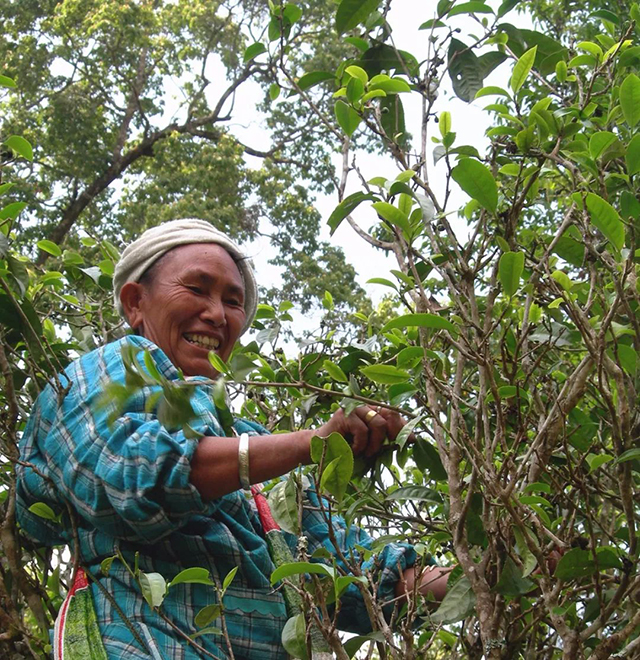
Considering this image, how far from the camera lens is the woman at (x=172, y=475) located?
1.52 metres

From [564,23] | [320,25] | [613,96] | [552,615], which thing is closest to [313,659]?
[552,615]

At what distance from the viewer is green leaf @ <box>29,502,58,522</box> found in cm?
170

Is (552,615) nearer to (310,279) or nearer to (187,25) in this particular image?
(310,279)

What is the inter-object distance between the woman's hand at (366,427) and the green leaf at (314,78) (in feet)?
2.98

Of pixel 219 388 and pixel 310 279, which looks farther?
pixel 310 279

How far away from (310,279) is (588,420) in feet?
39.8

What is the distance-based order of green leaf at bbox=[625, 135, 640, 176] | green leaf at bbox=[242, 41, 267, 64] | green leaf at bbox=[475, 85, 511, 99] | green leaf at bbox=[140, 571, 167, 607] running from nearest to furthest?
green leaf at bbox=[140, 571, 167, 607] < green leaf at bbox=[625, 135, 640, 176] < green leaf at bbox=[475, 85, 511, 99] < green leaf at bbox=[242, 41, 267, 64]

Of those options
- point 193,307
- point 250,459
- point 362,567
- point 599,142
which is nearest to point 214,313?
point 193,307

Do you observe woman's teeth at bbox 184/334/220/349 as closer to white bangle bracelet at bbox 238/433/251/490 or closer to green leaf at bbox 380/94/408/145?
white bangle bracelet at bbox 238/433/251/490

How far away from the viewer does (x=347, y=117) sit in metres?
1.83

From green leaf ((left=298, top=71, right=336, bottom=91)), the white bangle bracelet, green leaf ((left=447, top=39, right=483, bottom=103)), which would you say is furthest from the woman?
green leaf ((left=447, top=39, right=483, bottom=103))

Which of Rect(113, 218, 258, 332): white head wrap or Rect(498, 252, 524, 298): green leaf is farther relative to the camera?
Rect(113, 218, 258, 332): white head wrap

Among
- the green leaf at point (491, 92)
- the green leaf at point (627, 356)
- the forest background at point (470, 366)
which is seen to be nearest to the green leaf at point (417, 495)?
the forest background at point (470, 366)

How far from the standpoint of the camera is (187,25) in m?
15.9
